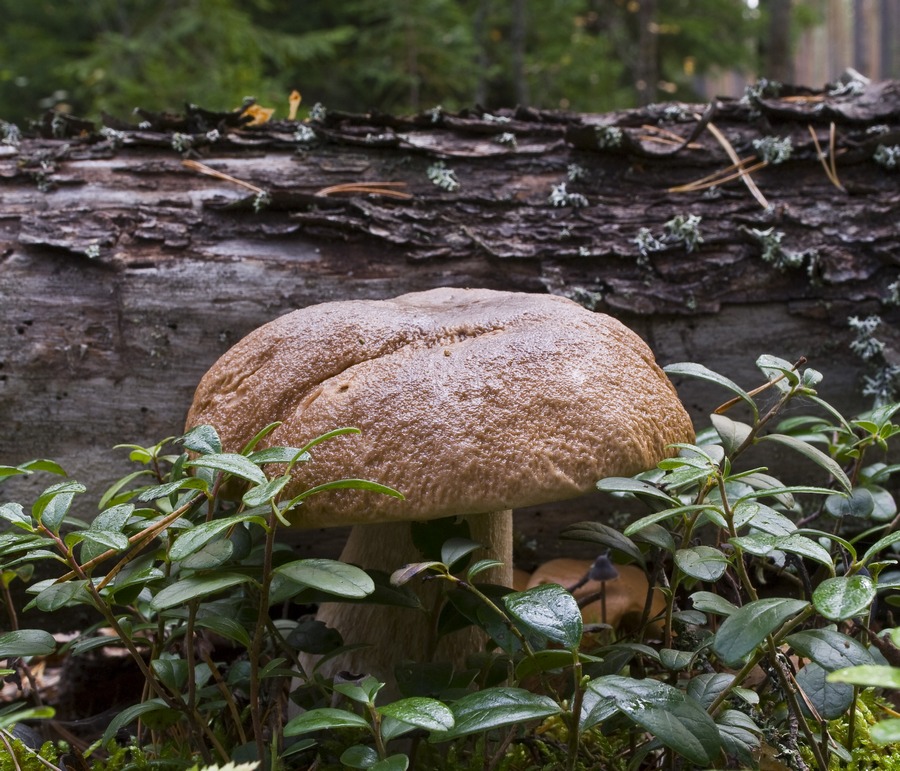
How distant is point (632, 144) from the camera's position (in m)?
2.71

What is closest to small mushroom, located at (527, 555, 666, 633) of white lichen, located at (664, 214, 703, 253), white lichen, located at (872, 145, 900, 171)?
white lichen, located at (664, 214, 703, 253)

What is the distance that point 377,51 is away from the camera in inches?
328

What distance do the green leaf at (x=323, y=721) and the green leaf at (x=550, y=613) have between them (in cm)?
30

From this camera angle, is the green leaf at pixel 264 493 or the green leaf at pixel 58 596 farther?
the green leaf at pixel 58 596

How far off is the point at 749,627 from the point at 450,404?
0.67 m

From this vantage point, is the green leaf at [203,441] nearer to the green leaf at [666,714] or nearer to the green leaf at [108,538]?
the green leaf at [108,538]

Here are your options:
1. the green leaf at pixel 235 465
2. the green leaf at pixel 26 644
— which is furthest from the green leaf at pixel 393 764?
the green leaf at pixel 26 644

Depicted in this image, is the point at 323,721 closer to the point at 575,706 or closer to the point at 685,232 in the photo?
the point at 575,706

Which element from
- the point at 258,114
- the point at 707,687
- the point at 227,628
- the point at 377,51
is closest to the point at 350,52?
the point at 377,51

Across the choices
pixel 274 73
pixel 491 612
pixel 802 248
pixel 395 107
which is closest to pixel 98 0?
pixel 274 73

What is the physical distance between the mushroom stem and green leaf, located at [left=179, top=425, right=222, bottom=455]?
61 cm

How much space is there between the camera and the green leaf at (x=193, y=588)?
127cm

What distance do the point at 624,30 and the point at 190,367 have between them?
936 centimetres

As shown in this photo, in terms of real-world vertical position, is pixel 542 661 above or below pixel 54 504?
below
